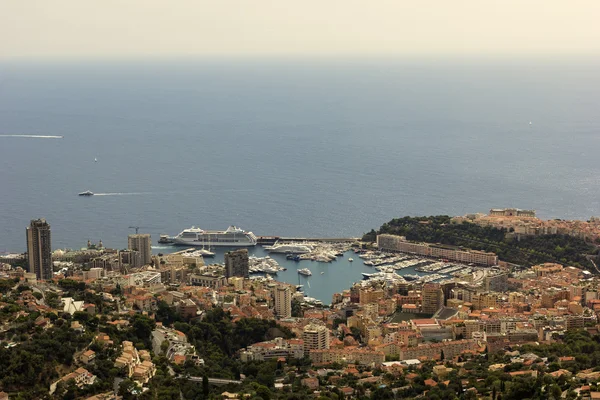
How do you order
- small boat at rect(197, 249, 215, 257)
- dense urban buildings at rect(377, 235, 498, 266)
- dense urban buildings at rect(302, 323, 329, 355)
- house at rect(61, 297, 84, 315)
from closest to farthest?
house at rect(61, 297, 84, 315), dense urban buildings at rect(302, 323, 329, 355), dense urban buildings at rect(377, 235, 498, 266), small boat at rect(197, 249, 215, 257)

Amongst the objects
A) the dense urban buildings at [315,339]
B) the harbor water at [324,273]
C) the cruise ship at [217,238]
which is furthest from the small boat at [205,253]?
the dense urban buildings at [315,339]

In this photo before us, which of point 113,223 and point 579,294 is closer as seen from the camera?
point 579,294

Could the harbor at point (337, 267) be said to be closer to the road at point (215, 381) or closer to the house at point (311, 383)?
the house at point (311, 383)

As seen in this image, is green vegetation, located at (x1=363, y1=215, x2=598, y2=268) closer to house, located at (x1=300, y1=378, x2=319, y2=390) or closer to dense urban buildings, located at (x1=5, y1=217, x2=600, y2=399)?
dense urban buildings, located at (x1=5, y1=217, x2=600, y2=399)

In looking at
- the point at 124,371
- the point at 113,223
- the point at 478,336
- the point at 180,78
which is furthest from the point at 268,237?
the point at 180,78

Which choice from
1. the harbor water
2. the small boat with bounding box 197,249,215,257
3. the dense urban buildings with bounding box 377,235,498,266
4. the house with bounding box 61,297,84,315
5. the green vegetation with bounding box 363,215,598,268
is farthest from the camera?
the small boat with bounding box 197,249,215,257

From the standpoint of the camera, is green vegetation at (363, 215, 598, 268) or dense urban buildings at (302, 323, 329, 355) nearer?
dense urban buildings at (302, 323, 329, 355)

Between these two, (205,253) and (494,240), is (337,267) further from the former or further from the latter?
(494,240)

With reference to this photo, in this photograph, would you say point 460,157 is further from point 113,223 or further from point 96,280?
point 96,280

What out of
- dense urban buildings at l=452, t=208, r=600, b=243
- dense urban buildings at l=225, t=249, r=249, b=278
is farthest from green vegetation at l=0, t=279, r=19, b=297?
dense urban buildings at l=452, t=208, r=600, b=243
